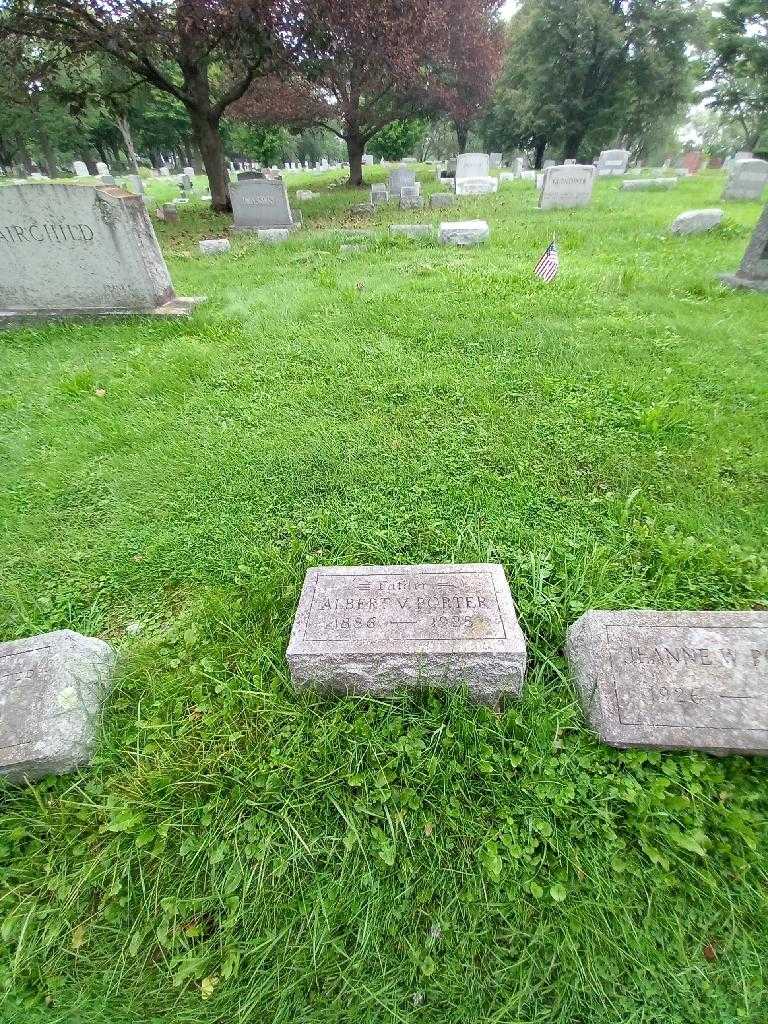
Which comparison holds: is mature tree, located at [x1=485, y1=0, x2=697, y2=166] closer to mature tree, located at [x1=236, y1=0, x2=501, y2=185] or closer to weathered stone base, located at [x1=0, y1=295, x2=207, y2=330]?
mature tree, located at [x1=236, y1=0, x2=501, y2=185]

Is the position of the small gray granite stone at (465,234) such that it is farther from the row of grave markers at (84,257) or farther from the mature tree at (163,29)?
the mature tree at (163,29)

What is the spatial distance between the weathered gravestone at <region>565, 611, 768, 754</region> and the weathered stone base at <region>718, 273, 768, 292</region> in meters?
5.66

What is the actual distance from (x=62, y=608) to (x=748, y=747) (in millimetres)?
3171

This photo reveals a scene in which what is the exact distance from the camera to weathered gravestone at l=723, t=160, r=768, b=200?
11398 mm

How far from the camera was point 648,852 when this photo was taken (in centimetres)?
159

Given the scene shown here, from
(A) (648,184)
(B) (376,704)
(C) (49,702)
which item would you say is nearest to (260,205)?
(A) (648,184)

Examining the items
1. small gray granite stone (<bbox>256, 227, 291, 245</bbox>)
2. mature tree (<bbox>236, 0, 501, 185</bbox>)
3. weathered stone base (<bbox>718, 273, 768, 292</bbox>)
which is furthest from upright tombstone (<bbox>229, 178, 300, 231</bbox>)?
weathered stone base (<bbox>718, 273, 768, 292</bbox>)

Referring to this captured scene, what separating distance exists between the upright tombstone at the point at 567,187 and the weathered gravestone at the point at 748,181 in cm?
345

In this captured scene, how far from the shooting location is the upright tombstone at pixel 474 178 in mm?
16156

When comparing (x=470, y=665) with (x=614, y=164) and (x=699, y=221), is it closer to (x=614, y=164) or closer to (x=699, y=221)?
(x=699, y=221)

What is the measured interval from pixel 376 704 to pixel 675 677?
1.20 m

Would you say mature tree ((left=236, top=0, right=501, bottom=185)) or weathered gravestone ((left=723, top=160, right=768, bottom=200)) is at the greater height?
mature tree ((left=236, top=0, right=501, bottom=185))

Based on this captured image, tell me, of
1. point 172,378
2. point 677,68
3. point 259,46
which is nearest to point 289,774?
point 172,378

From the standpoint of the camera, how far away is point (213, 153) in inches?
526
